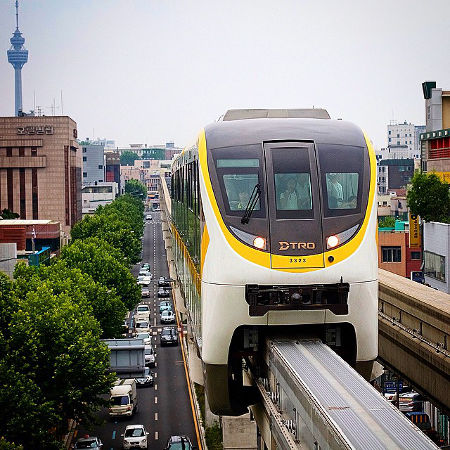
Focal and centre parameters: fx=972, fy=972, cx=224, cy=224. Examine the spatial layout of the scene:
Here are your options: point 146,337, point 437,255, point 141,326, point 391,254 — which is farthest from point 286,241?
point 391,254

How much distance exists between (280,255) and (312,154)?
1.79 meters

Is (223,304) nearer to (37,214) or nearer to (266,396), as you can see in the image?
(266,396)

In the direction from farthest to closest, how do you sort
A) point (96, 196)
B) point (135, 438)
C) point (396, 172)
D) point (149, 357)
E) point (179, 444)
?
point (96, 196) < point (396, 172) < point (149, 357) < point (135, 438) < point (179, 444)

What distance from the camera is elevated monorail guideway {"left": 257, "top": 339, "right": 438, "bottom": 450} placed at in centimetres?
1027

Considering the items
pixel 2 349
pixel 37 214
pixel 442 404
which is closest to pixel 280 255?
pixel 442 404

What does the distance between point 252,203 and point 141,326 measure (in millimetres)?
47978

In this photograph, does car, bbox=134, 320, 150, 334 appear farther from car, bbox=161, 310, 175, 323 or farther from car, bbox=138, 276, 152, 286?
car, bbox=138, 276, 152, 286

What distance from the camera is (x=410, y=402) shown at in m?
44.4

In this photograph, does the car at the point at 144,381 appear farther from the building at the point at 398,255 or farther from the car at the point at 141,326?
the building at the point at 398,255

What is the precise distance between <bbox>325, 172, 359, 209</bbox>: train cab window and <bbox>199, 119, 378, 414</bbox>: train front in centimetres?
2

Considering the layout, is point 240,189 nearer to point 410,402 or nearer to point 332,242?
point 332,242

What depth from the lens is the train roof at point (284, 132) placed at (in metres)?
15.7

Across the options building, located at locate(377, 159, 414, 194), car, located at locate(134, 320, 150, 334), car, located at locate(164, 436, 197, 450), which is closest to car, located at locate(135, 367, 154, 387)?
car, located at locate(134, 320, 150, 334)

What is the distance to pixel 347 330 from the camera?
51.7 feet
